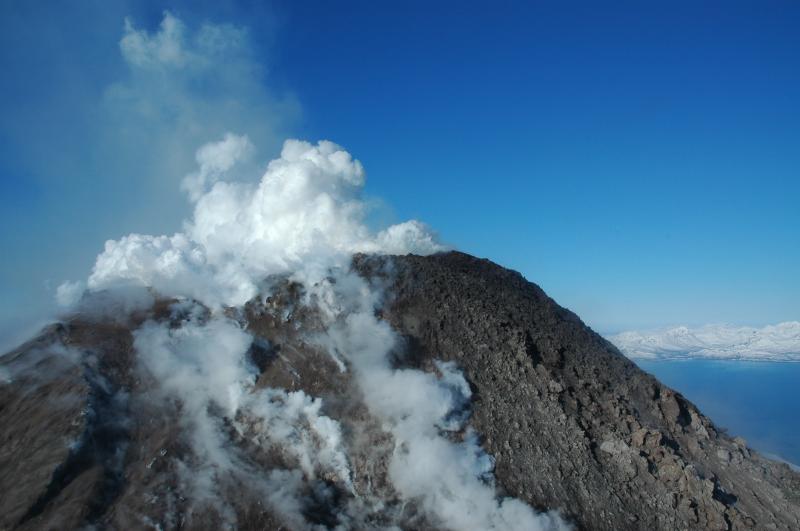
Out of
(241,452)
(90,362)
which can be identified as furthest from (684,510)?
(90,362)

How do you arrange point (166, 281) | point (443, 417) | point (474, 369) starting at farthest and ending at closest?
point (166, 281) → point (474, 369) → point (443, 417)

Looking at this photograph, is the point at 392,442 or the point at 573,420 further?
the point at 573,420

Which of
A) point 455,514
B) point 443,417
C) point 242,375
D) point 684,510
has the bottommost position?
point 684,510

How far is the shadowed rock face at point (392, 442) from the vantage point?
39.4 m

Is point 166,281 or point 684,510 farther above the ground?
point 166,281

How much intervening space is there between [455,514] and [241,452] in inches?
690

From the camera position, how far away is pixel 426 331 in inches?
2188

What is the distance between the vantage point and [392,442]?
150 feet

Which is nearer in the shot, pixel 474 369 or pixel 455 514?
pixel 455 514

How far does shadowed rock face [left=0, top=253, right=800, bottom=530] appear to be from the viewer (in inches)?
1551

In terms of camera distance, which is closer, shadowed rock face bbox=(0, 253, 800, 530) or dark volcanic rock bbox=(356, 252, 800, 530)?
shadowed rock face bbox=(0, 253, 800, 530)

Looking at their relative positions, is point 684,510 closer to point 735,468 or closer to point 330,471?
point 735,468

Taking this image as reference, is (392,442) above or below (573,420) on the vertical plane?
above

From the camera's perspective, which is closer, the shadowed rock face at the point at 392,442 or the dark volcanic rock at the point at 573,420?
the shadowed rock face at the point at 392,442
